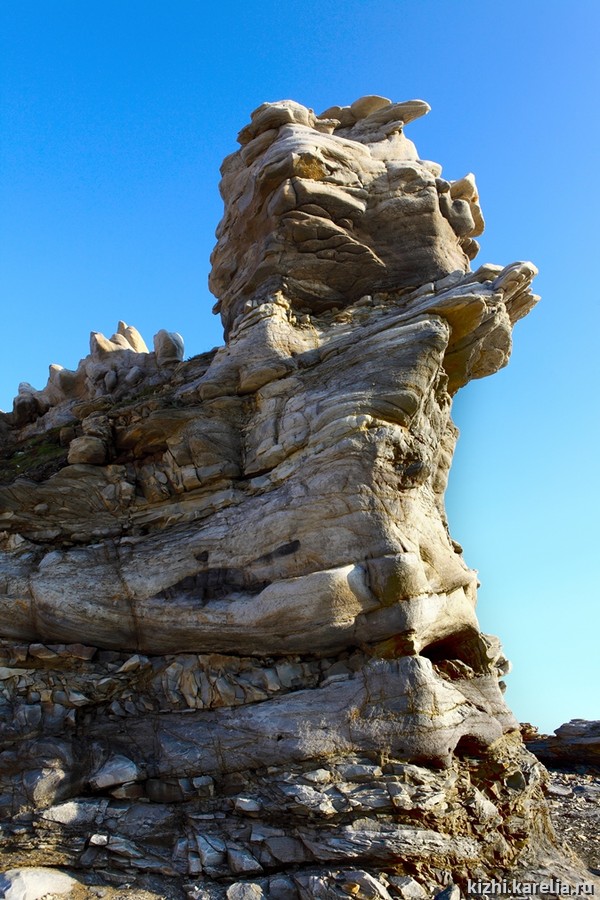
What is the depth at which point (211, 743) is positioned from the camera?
1441cm

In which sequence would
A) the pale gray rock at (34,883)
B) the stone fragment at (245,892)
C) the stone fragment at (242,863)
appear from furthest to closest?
the stone fragment at (242,863) → the stone fragment at (245,892) → the pale gray rock at (34,883)

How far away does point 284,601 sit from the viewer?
48.6 feet

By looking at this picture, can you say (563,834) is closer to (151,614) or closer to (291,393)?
(151,614)

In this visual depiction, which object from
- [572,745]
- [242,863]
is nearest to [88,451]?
[242,863]

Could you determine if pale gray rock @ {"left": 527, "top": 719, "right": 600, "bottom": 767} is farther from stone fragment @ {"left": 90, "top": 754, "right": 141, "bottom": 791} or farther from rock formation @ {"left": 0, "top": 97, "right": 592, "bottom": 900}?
stone fragment @ {"left": 90, "top": 754, "right": 141, "bottom": 791}

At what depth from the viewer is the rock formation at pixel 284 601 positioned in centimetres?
1313

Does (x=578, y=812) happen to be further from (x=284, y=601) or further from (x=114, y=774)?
(x=114, y=774)

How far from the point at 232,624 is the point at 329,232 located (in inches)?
541

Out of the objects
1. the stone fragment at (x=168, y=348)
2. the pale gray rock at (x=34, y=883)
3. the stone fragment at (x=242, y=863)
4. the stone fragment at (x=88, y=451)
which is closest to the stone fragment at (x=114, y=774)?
the pale gray rock at (x=34, y=883)

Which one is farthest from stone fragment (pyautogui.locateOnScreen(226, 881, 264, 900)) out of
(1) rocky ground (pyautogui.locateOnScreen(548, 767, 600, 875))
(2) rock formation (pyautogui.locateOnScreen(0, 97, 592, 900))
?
(1) rocky ground (pyautogui.locateOnScreen(548, 767, 600, 875))

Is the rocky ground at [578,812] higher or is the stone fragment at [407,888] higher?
the stone fragment at [407,888]

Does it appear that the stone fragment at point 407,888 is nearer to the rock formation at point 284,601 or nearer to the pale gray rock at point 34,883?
the rock formation at point 284,601

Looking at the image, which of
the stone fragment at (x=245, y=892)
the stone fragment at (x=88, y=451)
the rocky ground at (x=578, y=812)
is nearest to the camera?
the stone fragment at (x=245, y=892)

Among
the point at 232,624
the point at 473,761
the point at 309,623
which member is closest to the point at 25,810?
the point at 232,624
